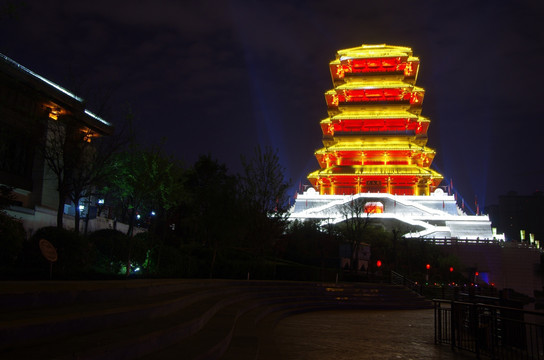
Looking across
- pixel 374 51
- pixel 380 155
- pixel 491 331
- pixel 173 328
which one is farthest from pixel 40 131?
pixel 374 51

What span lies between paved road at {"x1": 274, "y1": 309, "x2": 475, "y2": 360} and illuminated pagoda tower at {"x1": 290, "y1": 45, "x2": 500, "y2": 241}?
114 feet

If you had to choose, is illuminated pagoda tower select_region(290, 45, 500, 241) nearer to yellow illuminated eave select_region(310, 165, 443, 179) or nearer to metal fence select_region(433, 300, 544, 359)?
yellow illuminated eave select_region(310, 165, 443, 179)

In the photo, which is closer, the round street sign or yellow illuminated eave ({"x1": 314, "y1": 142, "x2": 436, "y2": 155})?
the round street sign

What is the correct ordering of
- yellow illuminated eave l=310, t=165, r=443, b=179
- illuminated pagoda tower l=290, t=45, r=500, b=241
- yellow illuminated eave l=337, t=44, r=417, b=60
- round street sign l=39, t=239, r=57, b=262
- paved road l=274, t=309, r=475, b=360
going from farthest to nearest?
yellow illuminated eave l=337, t=44, r=417, b=60
yellow illuminated eave l=310, t=165, r=443, b=179
illuminated pagoda tower l=290, t=45, r=500, b=241
round street sign l=39, t=239, r=57, b=262
paved road l=274, t=309, r=475, b=360

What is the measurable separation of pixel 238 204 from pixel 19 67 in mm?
14424

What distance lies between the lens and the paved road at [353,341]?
9070 mm

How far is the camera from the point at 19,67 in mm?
25344

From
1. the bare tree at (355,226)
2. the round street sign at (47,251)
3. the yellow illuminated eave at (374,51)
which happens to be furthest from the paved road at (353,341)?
the yellow illuminated eave at (374,51)

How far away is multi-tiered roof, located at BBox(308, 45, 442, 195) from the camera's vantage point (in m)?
61.1

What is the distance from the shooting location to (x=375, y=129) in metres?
66.9

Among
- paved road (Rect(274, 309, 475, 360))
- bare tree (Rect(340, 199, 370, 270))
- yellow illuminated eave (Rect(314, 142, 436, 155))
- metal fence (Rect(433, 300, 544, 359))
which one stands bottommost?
paved road (Rect(274, 309, 475, 360))

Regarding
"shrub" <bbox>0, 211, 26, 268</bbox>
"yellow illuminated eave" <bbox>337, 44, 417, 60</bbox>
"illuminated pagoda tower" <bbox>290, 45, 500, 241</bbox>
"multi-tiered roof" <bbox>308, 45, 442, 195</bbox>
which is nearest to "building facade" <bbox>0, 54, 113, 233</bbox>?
"shrub" <bbox>0, 211, 26, 268</bbox>

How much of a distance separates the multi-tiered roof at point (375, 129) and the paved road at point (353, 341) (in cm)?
4709

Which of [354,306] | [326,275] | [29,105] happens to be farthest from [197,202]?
[354,306]
